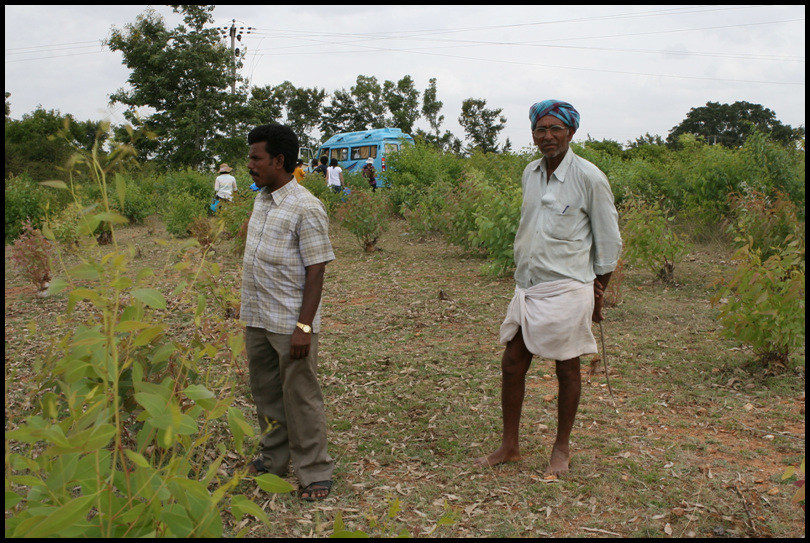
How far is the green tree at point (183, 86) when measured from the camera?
26.4 m

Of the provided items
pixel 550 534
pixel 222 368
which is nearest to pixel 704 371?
pixel 550 534

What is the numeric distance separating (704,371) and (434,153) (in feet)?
42.4

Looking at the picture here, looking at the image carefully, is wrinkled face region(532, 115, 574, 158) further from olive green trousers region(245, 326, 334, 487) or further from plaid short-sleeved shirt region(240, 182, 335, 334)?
olive green trousers region(245, 326, 334, 487)

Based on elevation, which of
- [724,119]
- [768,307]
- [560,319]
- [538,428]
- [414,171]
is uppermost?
[724,119]

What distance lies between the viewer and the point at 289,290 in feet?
10.1

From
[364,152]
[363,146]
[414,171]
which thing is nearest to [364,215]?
[414,171]

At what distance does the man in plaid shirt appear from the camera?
9.94 ft

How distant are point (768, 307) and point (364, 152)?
21715 mm

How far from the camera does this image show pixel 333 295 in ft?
26.0

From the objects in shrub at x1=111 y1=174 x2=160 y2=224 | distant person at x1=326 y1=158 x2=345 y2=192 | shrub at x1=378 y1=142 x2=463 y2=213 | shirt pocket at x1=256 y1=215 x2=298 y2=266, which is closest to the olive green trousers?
shirt pocket at x1=256 y1=215 x2=298 y2=266

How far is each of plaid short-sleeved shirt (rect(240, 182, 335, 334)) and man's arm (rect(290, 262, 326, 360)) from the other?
0.04 metres

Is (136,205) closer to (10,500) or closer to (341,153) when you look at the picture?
(341,153)

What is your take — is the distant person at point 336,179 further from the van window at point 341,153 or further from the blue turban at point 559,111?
the blue turban at point 559,111

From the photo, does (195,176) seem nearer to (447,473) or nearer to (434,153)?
(434,153)
